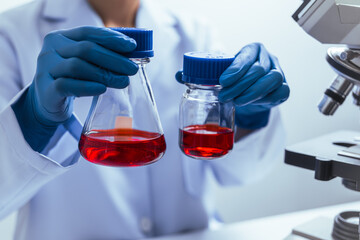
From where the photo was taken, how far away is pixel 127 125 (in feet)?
2.54

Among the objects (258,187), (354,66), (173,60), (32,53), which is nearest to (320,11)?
(354,66)

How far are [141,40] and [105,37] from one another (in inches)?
3.1

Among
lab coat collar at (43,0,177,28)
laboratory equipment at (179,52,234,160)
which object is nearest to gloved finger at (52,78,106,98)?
laboratory equipment at (179,52,234,160)

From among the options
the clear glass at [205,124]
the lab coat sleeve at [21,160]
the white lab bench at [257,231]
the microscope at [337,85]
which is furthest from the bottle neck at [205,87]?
the white lab bench at [257,231]

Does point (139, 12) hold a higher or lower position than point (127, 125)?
higher

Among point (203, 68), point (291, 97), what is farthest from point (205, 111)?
point (291, 97)

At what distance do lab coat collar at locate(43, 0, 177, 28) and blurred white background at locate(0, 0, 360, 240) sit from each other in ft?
1.13

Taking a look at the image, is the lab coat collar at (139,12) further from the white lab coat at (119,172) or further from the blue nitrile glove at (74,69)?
the blue nitrile glove at (74,69)

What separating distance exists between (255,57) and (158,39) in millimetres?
519

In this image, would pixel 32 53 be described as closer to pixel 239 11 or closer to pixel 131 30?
pixel 131 30

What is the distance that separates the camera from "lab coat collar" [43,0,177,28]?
1.28 metres

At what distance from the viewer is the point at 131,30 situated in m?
0.71

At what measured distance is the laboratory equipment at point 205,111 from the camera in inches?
28.4

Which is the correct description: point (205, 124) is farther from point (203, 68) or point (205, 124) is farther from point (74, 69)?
point (74, 69)
